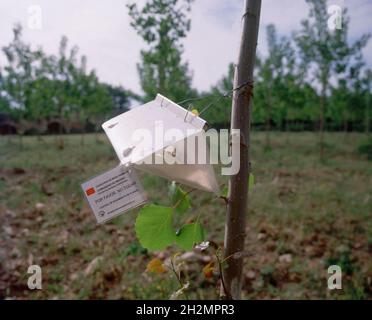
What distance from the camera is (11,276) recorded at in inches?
118

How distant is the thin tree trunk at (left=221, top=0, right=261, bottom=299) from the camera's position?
2.24 ft

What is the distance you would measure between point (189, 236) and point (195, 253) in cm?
254

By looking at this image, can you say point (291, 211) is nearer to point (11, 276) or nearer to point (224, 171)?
point (11, 276)

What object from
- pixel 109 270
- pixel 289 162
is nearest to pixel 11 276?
pixel 109 270

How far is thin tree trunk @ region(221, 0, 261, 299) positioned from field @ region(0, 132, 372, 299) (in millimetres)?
1968

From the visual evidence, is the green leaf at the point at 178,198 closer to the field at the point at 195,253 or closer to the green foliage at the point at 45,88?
the field at the point at 195,253

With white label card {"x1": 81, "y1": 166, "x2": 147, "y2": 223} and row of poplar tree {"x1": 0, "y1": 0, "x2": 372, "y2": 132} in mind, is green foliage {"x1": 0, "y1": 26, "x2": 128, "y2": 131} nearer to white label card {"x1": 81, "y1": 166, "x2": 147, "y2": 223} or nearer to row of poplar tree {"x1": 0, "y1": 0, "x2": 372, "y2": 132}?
row of poplar tree {"x1": 0, "y1": 0, "x2": 372, "y2": 132}

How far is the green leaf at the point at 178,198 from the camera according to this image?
74 cm

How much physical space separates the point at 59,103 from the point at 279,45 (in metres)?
6.96

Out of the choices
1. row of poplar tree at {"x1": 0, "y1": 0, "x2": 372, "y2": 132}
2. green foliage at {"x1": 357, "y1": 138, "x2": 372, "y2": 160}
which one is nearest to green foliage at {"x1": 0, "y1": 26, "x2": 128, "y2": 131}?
row of poplar tree at {"x1": 0, "y1": 0, "x2": 372, "y2": 132}

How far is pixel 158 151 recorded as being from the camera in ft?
1.97

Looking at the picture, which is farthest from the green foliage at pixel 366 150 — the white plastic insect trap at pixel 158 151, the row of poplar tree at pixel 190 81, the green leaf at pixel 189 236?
the white plastic insect trap at pixel 158 151

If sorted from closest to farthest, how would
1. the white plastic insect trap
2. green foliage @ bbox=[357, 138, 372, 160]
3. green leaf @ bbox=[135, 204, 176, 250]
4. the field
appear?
the white plastic insect trap < green leaf @ bbox=[135, 204, 176, 250] < the field < green foliage @ bbox=[357, 138, 372, 160]

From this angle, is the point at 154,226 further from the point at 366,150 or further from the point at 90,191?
the point at 366,150
